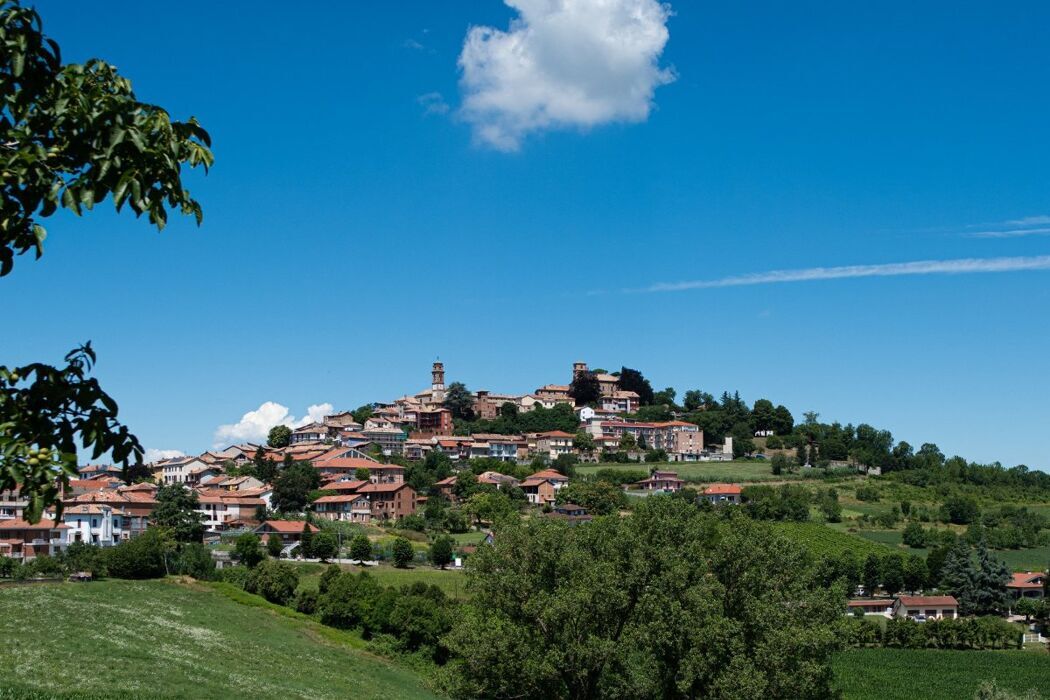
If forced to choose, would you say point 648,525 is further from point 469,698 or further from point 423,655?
point 423,655

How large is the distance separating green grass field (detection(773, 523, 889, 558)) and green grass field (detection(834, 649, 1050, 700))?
22.3m

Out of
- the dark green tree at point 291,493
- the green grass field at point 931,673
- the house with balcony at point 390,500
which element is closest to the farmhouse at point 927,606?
the green grass field at point 931,673

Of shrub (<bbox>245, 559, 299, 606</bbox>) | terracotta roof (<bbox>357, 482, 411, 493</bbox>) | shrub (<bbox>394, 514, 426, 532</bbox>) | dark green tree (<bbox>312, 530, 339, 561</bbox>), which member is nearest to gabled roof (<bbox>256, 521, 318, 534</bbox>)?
shrub (<bbox>394, 514, 426, 532</bbox>)

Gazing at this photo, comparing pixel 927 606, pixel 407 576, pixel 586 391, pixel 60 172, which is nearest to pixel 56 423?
pixel 60 172

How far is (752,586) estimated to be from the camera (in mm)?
30016

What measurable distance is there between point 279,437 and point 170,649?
356 feet

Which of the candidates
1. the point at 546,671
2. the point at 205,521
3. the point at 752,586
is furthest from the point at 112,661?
the point at 205,521

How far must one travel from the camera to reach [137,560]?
55.8 meters

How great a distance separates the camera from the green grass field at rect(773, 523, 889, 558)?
278 feet

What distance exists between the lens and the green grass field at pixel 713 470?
4749 inches

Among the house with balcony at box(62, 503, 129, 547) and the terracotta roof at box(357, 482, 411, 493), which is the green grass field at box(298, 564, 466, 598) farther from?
the terracotta roof at box(357, 482, 411, 493)

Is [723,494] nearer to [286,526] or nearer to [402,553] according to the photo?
[402,553]

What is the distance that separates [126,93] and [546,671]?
25.1 meters

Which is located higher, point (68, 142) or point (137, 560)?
point (68, 142)
